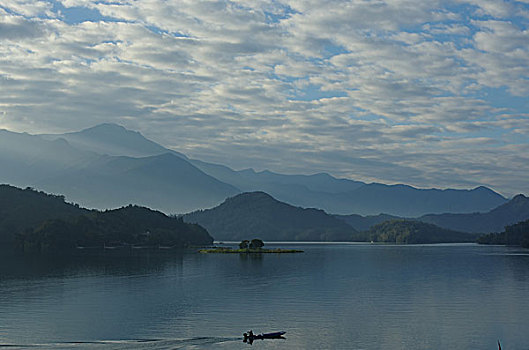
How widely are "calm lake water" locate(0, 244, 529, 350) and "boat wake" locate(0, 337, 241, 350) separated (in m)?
0.12

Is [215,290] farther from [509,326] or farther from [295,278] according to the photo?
[509,326]

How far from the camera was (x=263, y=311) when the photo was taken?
8769cm

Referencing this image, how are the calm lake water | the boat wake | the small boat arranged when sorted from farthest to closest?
the calm lake water
the small boat
the boat wake

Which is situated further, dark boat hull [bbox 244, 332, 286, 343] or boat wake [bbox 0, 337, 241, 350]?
dark boat hull [bbox 244, 332, 286, 343]

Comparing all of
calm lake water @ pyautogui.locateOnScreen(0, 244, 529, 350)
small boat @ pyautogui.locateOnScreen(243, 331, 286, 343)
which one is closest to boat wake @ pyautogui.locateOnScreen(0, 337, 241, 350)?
calm lake water @ pyautogui.locateOnScreen(0, 244, 529, 350)

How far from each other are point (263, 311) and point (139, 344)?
26424 mm

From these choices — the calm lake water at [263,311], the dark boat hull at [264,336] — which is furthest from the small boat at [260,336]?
the calm lake water at [263,311]

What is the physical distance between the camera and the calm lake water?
6706 cm

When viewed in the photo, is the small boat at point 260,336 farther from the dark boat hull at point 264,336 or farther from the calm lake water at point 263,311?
the calm lake water at point 263,311

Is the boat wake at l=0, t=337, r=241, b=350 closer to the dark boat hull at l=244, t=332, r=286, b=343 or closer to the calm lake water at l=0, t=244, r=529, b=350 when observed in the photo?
the calm lake water at l=0, t=244, r=529, b=350

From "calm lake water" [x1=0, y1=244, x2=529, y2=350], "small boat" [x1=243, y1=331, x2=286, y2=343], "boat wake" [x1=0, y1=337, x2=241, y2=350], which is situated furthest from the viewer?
"calm lake water" [x1=0, y1=244, x2=529, y2=350]

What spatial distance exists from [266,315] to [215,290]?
1300 inches

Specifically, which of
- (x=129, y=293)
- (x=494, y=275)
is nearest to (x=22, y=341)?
(x=129, y=293)

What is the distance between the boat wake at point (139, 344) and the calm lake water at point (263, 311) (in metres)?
0.12
